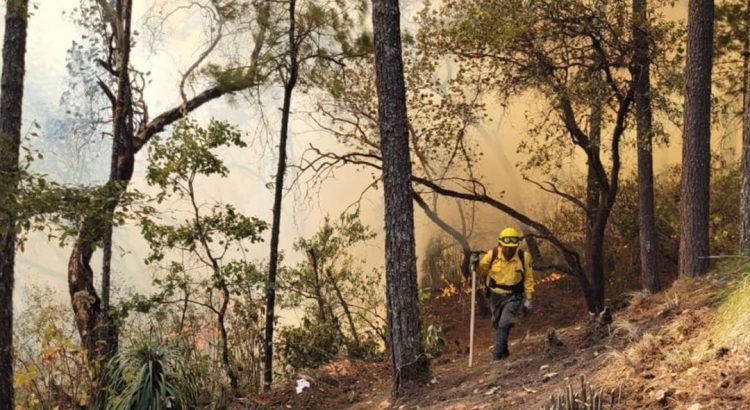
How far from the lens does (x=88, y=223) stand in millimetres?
6434

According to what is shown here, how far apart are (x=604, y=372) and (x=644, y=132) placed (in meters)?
6.51

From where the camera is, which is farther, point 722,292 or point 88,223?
point 88,223

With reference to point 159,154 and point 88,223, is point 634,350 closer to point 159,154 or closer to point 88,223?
point 88,223

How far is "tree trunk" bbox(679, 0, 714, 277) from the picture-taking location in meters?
8.09

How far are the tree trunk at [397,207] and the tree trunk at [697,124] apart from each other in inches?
136

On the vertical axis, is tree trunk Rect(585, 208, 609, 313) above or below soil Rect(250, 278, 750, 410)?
above

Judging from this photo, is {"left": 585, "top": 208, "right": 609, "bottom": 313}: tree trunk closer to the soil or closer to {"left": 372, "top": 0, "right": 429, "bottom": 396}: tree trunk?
the soil

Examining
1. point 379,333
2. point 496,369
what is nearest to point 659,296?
point 496,369

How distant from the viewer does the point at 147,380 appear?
6.67 meters

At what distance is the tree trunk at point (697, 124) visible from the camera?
8086 millimetres

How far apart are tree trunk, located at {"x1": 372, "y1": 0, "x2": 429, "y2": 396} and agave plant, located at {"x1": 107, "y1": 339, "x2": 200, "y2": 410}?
2241 millimetres

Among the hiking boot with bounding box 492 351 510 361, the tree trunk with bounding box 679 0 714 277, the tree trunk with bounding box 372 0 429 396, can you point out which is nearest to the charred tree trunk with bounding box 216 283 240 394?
Answer: the tree trunk with bounding box 372 0 429 396

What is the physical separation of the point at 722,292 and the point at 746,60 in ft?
23.6

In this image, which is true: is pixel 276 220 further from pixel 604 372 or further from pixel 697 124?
pixel 604 372
